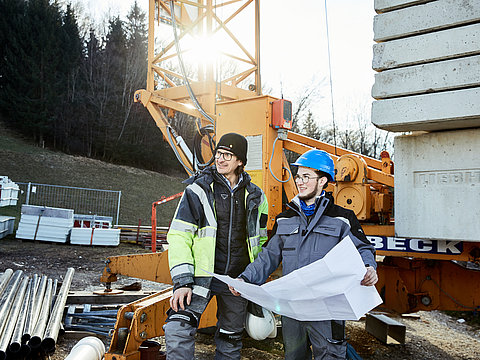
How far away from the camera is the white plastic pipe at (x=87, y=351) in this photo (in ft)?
10.7

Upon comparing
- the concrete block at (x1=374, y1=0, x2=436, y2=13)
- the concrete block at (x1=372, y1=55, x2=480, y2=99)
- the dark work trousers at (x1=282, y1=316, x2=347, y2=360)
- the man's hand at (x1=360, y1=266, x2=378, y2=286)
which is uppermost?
the concrete block at (x1=374, y1=0, x2=436, y2=13)

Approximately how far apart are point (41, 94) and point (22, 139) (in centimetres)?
384

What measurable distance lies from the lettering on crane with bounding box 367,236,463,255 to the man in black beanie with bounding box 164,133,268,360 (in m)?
1.89

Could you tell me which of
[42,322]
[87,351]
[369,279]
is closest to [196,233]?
[369,279]

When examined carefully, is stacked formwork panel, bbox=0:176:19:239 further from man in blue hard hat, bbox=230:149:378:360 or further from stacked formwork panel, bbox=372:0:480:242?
stacked formwork panel, bbox=372:0:480:242

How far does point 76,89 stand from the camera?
1288 inches

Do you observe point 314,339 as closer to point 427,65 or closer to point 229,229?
point 229,229

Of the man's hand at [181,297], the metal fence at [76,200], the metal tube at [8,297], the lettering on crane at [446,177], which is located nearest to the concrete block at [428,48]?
the lettering on crane at [446,177]

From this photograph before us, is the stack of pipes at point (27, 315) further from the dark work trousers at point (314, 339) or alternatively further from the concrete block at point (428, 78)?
the concrete block at point (428, 78)

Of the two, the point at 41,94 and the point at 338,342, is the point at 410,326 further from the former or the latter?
the point at 41,94

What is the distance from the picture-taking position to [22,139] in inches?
1219

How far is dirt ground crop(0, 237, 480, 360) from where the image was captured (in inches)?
196

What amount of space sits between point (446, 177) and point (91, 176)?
83.6ft

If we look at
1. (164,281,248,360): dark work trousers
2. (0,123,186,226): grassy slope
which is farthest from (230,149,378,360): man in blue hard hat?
(0,123,186,226): grassy slope
